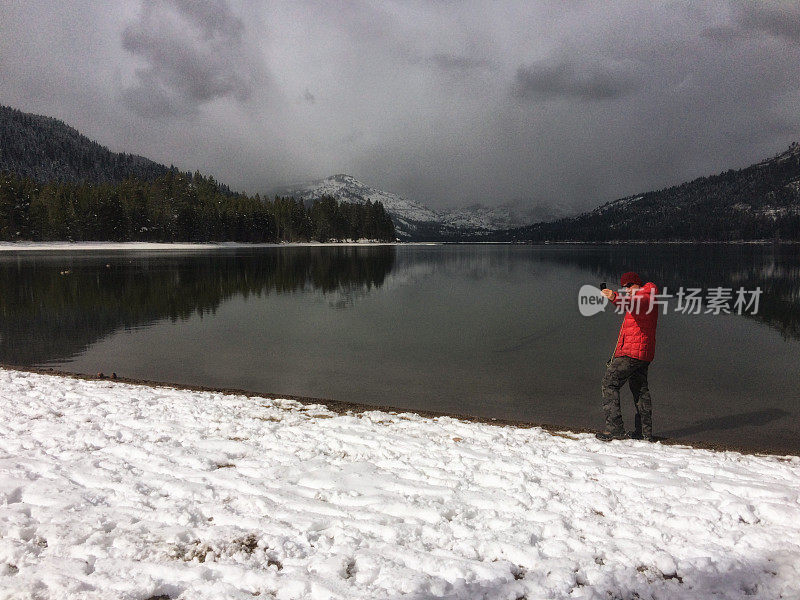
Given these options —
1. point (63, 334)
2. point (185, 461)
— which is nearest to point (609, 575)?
point (185, 461)

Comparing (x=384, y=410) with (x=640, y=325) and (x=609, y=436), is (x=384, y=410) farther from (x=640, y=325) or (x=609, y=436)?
(x=640, y=325)

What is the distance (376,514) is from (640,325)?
20.7 ft

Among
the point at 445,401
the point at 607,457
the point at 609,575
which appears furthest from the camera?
the point at 445,401

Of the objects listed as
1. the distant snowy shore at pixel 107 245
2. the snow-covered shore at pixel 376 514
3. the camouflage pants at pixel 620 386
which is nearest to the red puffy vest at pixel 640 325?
the camouflage pants at pixel 620 386

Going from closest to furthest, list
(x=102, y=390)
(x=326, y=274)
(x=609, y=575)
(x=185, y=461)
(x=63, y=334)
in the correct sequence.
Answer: (x=609, y=575)
(x=185, y=461)
(x=102, y=390)
(x=63, y=334)
(x=326, y=274)

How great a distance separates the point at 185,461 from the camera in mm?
6797

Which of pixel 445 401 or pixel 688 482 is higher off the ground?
pixel 688 482

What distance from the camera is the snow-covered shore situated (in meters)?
4.26

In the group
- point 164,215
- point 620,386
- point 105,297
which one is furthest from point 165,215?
point 620,386

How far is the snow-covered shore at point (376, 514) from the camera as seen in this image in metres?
4.26

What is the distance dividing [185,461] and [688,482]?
734cm

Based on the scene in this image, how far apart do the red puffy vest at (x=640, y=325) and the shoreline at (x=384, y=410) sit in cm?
177

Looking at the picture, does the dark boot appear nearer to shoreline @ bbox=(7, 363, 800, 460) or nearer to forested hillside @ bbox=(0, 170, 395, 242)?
shoreline @ bbox=(7, 363, 800, 460)

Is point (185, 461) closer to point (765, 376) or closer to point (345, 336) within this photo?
point (345, 336)
